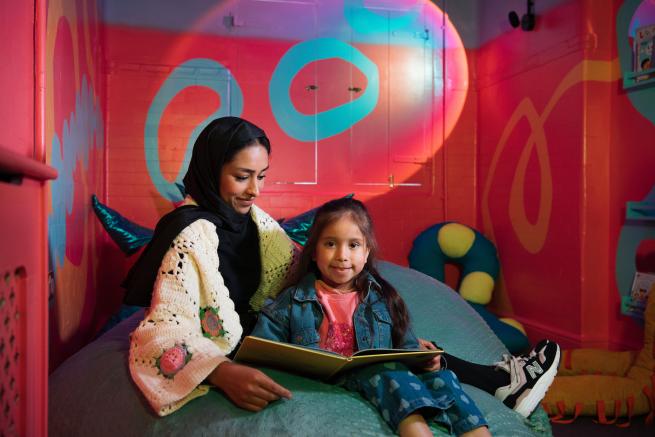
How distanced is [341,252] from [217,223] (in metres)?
0.37

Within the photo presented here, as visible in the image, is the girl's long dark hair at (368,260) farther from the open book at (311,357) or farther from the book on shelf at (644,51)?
the book on shelf at (644,51)

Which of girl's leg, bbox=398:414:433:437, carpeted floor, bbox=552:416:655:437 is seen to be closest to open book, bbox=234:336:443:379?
girl's leg, bbox=398:414:433:437

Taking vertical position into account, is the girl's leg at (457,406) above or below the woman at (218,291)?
below

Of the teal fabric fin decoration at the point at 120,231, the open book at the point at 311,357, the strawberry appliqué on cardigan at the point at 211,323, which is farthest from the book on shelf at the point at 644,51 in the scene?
the teal fabric fin decoration at the point at 120,231

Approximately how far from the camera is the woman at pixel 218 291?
4.62ft

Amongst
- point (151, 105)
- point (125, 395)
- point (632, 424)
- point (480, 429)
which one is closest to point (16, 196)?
point (125, 395)

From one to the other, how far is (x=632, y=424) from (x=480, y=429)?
4.17ft

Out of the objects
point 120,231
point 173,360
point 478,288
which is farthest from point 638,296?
point 120,231

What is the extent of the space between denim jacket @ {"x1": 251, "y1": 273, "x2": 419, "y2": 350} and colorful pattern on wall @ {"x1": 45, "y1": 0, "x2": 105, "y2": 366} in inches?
29.5

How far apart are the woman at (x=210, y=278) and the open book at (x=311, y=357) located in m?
0.06

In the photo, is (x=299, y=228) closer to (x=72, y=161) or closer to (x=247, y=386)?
(x=72, y=161)

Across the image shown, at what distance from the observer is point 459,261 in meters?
3.66

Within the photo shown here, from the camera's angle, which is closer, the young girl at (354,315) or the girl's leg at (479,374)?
the young girl at (354,315)

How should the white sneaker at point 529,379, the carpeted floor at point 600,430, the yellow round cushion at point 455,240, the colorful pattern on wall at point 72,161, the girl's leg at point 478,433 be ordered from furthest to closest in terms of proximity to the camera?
the yellow round cushion at point 455,240, the carpeted floor at point 600,430, the colorful pattern on wall at point 72,161, the white sneaker at point 529,379, the girl's leg at point 478,433
